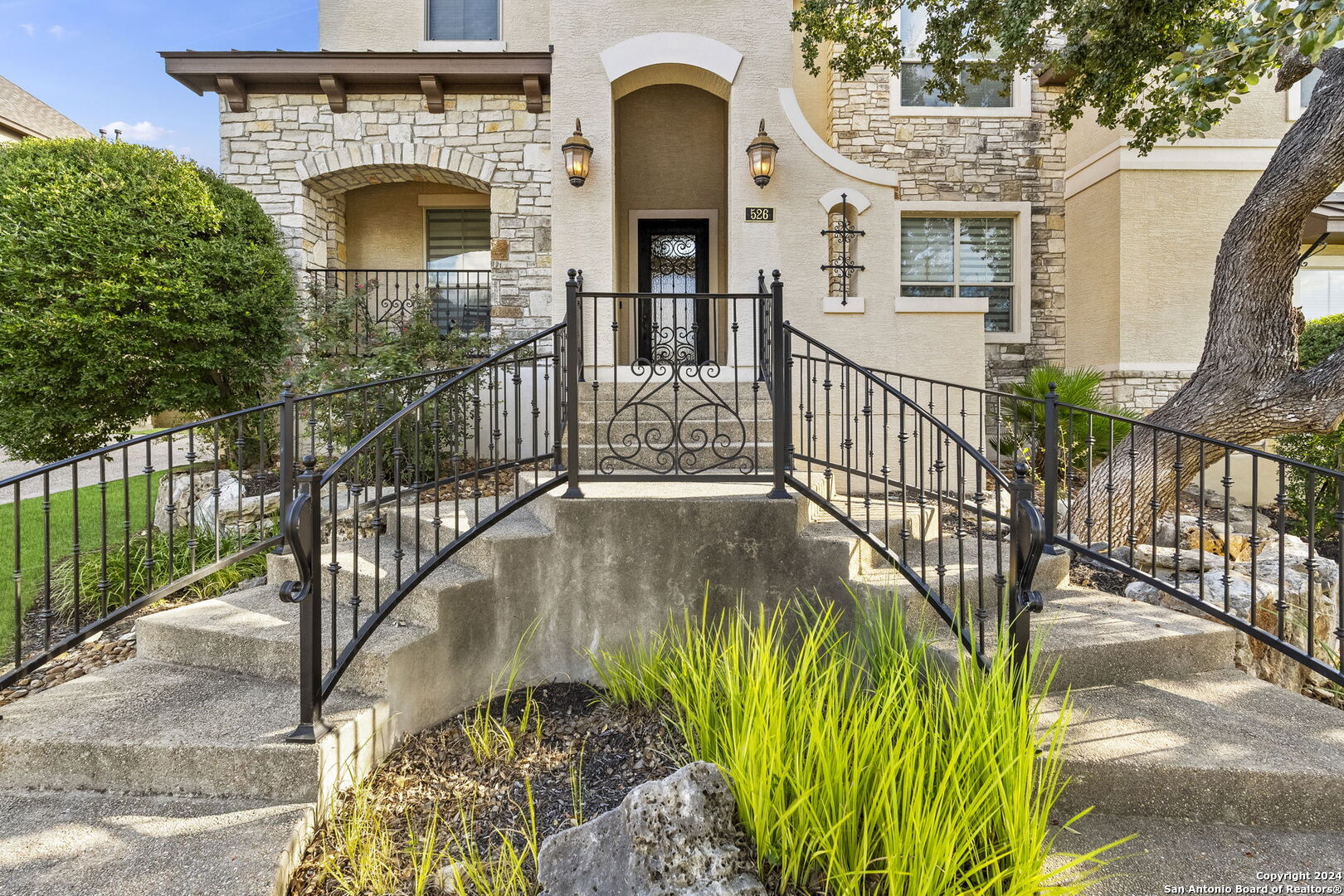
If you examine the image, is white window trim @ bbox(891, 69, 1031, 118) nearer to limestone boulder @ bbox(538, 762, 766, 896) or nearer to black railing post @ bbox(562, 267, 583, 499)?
black railing post @ bbox(562, 267, 583, 499)

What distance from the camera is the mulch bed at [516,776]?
2.23 m

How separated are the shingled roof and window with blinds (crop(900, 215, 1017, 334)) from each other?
42.1 feet

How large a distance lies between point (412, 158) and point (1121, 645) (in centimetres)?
656

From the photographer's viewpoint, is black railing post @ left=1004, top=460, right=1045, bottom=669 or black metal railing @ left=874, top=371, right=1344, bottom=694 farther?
black metal railing @ left=874, top=371, right=1344, bottom=694

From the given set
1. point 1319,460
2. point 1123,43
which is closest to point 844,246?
point 1123,43

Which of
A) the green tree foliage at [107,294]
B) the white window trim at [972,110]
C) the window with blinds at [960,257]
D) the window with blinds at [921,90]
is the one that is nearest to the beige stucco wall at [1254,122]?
the white window trim at [972,110]

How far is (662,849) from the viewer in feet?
5.37

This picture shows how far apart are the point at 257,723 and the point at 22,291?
423 cm

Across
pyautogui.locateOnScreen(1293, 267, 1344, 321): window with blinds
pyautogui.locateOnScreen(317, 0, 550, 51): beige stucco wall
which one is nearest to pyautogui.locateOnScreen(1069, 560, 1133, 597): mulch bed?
pyautogui.locateOnScreen(1293, 267, 1344, 321): window with blinds

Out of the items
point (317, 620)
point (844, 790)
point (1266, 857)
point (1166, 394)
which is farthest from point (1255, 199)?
point (317, 620)

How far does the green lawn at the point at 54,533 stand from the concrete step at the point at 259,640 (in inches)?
23.9

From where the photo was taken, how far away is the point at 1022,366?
794 centimetres

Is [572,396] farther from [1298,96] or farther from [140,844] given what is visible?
[1298,96]

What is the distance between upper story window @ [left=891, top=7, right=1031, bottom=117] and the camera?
7777 mm
